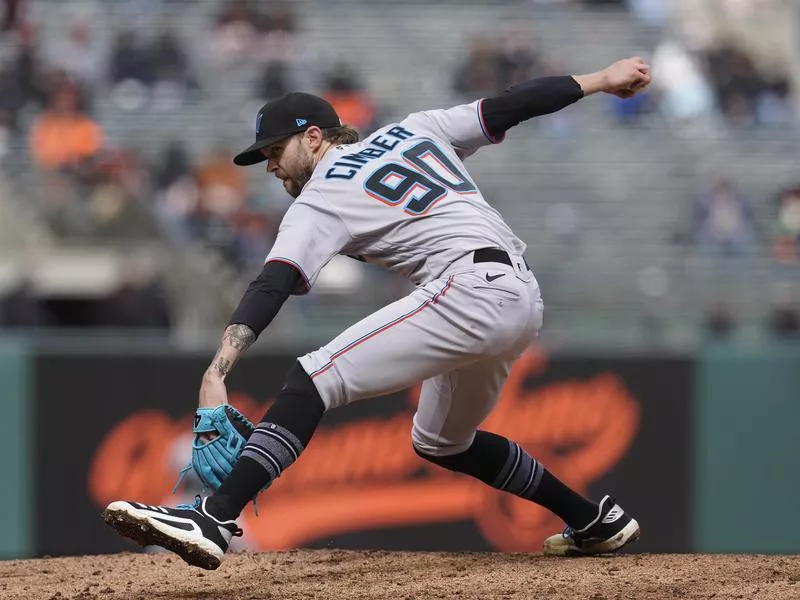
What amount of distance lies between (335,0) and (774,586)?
11.5 meters

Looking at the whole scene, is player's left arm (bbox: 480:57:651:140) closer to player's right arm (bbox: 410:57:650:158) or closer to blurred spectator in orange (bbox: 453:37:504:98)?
player's right arm (bbox: 410:57:650:158)

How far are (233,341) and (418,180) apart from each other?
2.77 feet

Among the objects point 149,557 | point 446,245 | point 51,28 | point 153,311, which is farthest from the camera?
point 51,28

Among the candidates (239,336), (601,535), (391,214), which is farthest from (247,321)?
(601,535)

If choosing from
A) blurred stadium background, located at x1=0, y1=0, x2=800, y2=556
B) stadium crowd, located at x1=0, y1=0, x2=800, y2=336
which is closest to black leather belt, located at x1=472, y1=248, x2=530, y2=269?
blurred stadium background, located at x1=0, y1=0, x2=800, y2=556

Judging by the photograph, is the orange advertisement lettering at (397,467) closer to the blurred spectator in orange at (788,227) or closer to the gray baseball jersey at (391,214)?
the blurred spectator in orange at (788,227)

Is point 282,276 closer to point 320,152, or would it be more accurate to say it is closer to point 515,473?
point 320,152

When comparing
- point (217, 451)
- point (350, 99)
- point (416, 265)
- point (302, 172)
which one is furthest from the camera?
point (350, 99)

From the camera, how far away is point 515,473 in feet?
16.3

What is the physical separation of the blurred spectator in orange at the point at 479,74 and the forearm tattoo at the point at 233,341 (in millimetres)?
9669

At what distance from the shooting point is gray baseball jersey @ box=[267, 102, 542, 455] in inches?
165

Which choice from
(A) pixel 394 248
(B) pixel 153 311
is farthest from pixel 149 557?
(B) pixel 153 311

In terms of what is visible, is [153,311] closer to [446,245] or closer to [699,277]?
[699,277]

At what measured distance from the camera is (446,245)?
4355 millimetres
